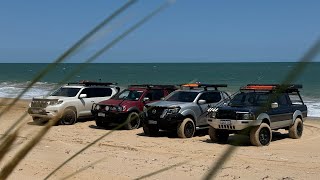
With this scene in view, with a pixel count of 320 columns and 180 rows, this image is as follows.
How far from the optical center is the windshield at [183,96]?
15.5 metres

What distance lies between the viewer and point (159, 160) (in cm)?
1108

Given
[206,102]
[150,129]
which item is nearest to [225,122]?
[206,102]

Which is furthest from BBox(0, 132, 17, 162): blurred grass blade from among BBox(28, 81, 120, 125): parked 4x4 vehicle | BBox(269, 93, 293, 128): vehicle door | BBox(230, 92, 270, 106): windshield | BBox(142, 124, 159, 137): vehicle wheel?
BBox(28, 81, 120, 125): parked 4x4 vehicle

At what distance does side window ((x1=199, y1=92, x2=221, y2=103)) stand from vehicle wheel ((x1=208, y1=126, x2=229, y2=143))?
1820mm

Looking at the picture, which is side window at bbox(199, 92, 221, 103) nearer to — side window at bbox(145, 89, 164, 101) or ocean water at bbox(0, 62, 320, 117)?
ocean water at bbox(0, 62, 320, 117)

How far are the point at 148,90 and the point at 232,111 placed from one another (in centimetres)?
525

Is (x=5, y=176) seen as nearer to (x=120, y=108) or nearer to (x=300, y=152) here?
(x=300, y=152)

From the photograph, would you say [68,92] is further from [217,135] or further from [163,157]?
[163,157]

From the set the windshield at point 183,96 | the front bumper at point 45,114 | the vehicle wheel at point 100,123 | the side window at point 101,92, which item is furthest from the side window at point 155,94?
the front bumper at point 45,114

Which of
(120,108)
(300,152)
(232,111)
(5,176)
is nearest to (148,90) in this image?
(120,108)

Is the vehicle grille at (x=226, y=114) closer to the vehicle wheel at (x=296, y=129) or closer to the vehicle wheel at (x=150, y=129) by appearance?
the vehicle wheel at (x=150, y=129)

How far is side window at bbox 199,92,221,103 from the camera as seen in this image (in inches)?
612

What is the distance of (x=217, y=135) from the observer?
1390 cm

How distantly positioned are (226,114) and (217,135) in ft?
3.30
